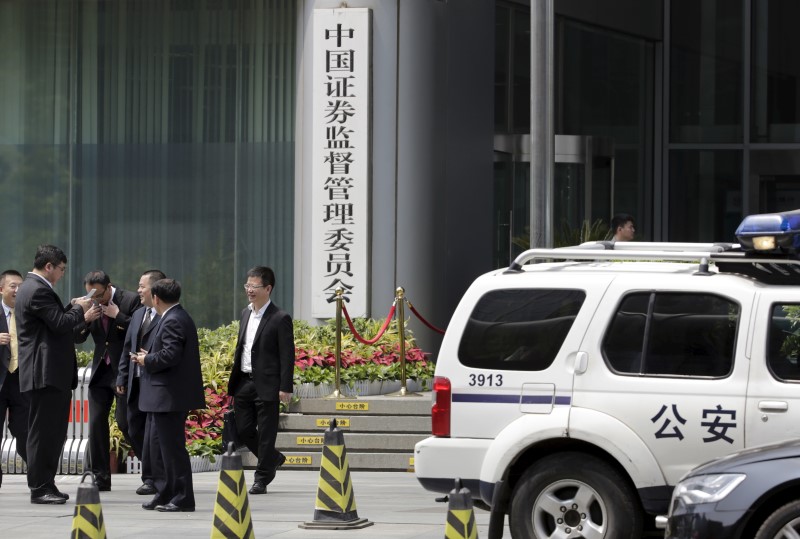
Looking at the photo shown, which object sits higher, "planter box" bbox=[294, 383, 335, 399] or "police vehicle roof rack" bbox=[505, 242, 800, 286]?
"police vehicle roof rack" bbox=[505, 242, 800, 286]

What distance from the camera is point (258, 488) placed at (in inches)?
547

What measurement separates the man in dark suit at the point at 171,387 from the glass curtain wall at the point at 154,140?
8641 mm

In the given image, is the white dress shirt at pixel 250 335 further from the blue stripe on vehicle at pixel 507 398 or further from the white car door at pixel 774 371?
the white car door at pixel 774 371

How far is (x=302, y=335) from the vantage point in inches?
742

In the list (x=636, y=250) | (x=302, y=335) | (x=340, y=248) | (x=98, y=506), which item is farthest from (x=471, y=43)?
(x=98, y=506)

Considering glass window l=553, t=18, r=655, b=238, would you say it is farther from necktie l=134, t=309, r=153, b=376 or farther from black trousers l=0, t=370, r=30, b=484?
black trousers l=0, t=370, r=30, b=484

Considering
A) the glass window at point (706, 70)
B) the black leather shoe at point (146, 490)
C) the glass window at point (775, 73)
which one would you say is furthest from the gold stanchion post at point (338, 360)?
the glass window at point (775, 73)

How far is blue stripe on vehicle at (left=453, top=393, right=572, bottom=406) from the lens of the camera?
31.6 feet

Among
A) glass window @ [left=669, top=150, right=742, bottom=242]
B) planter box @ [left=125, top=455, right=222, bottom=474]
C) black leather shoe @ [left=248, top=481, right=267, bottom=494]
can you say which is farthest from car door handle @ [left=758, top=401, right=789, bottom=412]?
glass window @ [left=669, top=150, right=742, bottom=242]

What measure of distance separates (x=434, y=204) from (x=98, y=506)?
12498 mm

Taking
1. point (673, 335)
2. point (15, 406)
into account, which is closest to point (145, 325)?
point (15, 406)

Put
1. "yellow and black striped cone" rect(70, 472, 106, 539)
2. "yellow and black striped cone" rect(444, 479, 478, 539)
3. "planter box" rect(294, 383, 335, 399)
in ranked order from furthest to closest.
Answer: "planter box" rect(294, 383, 335, 399), "yellow and black striped cone" rect(70, 472, 106, 539), "yellow and black striped cone" rect(444, 479, 478, 539)

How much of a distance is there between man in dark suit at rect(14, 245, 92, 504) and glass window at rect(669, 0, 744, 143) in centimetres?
1806

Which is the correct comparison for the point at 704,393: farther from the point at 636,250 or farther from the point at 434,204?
the point at 434,204
